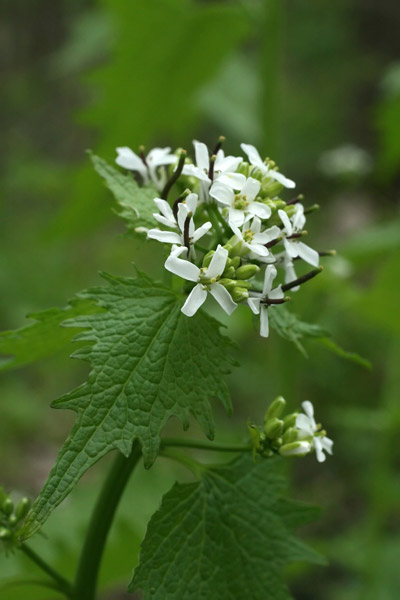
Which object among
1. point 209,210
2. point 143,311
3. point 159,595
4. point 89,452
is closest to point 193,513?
point 159,595

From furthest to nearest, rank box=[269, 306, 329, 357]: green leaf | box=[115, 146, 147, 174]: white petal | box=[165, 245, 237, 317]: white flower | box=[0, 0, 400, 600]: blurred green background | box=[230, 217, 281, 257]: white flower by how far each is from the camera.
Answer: box=[0, 0, 400, 600]: blurred green background, box=[115, 146, 147, 174]: white petal, box=[269, 306, 329, 357]: green leaf, box=[230, 217, 281, 257]: white flower, box=[165, 245, 237, 317]: white flower

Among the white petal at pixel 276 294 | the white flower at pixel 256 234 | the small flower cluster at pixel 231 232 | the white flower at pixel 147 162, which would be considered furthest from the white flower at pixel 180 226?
the white flower at pixel 147 162

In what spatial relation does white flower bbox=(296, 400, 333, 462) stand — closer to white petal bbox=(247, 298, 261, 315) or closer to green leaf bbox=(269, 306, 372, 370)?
green leaf bbox=(269, 306, 372, 370)

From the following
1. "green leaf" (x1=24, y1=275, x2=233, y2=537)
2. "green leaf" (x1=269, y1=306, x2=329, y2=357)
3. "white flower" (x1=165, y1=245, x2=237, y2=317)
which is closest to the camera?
"green leaf" (x1=24, y1=275, x2=233, y2=537)

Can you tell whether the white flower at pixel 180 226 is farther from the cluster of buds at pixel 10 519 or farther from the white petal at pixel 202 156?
the cluster of buds at pixel 10 519

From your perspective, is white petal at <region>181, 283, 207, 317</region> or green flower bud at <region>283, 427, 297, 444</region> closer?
white petal at <region>181, 283, 207, 317</region>

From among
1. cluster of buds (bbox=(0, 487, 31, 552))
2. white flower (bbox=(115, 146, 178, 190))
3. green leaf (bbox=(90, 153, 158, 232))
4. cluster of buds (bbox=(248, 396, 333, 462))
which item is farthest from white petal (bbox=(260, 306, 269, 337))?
cluster of buds (bbox=(0, 487, 31, 552))
